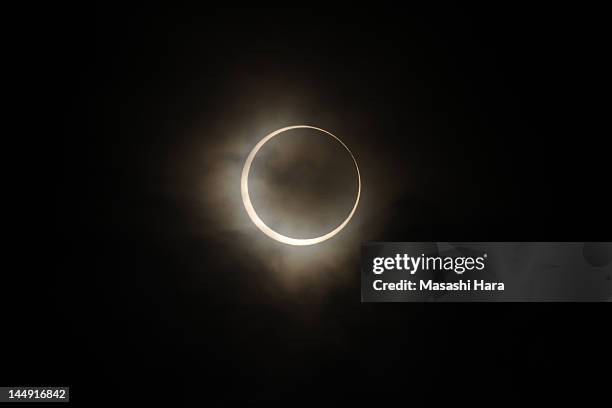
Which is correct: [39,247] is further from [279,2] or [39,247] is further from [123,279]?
[279,2]

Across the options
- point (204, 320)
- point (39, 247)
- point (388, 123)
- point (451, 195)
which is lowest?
point (204, 320)

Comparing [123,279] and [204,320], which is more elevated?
[123,279]

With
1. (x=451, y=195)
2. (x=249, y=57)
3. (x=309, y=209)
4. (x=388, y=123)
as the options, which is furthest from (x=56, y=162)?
(x=451, y=195)

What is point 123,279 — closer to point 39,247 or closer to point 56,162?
point 39,247

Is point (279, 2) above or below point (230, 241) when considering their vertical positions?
above

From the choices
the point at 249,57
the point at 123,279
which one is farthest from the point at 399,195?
the point at 123,279

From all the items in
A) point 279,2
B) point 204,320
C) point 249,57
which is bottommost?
point 204,320
